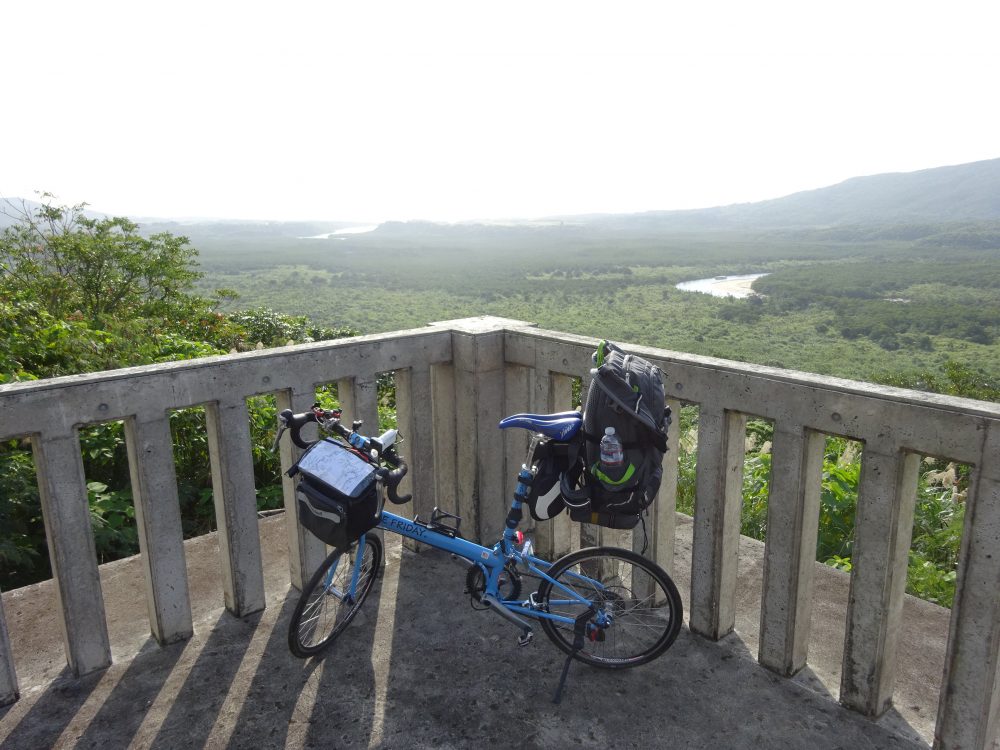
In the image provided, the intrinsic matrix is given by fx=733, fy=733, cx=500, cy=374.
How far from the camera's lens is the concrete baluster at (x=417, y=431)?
4625 millimetres

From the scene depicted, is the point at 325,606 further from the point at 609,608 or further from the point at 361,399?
the point at 609,608

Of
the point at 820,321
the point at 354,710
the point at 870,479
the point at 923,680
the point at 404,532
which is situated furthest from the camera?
the point at 820,321

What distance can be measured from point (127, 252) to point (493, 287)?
103 m

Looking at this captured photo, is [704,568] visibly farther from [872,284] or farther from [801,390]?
[872,284]

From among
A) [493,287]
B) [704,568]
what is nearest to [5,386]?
[704,568]

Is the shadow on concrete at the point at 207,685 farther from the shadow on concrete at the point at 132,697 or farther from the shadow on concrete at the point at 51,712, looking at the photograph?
the shadow on concrete at the point at 51,712

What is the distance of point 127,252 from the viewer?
17312mm

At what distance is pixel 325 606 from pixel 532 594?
3.49 ft

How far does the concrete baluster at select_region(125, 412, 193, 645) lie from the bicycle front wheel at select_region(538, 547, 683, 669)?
6.18 ft

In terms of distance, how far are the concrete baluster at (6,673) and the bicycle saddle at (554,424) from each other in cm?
245

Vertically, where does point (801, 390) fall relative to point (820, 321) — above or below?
above

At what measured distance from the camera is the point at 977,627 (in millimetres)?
2805

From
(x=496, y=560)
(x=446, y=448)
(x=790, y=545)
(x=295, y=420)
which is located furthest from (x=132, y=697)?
Result: (x=790, y=545)

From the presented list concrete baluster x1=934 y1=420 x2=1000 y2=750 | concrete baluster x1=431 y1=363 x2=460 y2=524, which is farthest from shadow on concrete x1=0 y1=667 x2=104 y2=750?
concrete baluster x1=934 y1=420 x2=1000 y2=750
